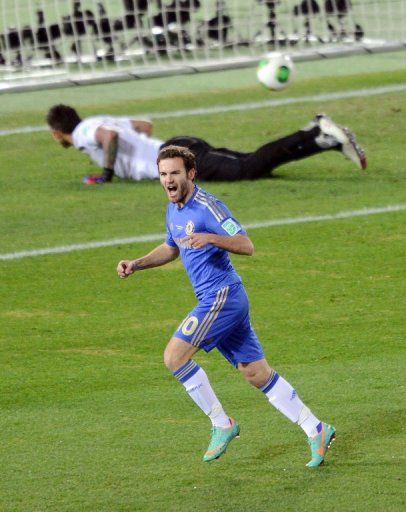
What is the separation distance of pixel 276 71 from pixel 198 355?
8510 mm

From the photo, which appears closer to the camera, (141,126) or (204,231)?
(204,231)

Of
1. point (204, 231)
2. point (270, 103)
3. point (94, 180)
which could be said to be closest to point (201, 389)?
point (204, 231)

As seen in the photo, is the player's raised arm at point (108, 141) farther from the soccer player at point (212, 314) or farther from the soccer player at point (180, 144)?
the soccer player at point (212, 314)

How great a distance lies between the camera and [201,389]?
23.4 ft

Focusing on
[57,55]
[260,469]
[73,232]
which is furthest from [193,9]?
[260,469]

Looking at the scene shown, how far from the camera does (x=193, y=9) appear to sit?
74.4 feet

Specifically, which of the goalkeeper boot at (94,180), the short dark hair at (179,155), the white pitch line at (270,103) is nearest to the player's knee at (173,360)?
the short dark hair at (179,155)

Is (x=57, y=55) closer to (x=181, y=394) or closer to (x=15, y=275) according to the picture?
(x=15, y=275)

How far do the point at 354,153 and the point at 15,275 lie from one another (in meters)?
4.51

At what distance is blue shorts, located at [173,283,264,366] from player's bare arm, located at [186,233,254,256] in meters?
0.31

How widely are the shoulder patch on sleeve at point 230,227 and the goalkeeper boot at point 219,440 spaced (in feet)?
3.57

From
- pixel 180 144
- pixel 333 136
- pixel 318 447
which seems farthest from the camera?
pixel 180 144

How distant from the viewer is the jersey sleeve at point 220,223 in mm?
6887

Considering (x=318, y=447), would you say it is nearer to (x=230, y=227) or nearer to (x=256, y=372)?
(x=256, y=372)
